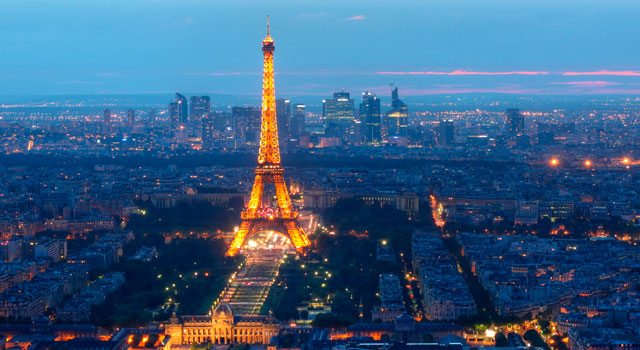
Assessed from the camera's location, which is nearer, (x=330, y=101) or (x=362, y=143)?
(x=362, y=143)

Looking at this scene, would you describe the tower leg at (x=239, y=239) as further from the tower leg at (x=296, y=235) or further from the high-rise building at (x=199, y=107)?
the high-rise building at (x=199, y=107)

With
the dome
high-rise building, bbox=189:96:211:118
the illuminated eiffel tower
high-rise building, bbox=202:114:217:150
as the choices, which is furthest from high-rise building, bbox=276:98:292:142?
the dome

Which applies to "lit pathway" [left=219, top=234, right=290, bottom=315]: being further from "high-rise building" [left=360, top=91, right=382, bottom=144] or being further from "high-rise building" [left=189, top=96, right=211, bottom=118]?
"high-rise building" [left=189, top=96, right=211, bottom=118]

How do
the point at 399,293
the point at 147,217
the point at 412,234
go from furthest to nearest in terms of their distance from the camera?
the point at 147,217 → the point at 412,234 → the point at 399,293

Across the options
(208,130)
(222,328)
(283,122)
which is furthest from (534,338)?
(208,130)

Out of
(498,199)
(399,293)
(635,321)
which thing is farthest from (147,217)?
(635,321)

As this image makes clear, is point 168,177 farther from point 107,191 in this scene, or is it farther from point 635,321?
point 635,321

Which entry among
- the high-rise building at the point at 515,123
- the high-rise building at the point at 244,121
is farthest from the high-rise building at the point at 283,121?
the high-rise building at the point at 515,123
